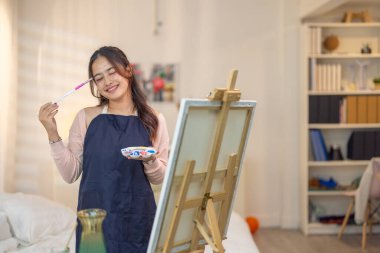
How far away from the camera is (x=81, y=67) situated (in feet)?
16.1

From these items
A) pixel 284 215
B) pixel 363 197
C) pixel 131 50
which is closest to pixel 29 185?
pixel 131 50

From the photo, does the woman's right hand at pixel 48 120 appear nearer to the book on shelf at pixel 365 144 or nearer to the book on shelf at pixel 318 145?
the book on shelf at pixel 318 145

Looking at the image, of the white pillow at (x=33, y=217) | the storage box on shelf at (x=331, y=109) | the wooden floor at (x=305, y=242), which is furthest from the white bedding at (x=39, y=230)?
the storage box on shelf at (x=331, y=109)

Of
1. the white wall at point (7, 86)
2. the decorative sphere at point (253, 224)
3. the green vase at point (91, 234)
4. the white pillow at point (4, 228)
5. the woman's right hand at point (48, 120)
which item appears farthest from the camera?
the decorative sphere at point (253, 224)

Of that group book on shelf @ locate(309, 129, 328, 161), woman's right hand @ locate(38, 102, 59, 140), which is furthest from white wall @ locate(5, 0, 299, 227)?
woman's right hand @ locate(38, 102, 59, 140)

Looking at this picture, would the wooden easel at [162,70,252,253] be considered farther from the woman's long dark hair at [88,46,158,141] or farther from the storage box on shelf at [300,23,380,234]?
the storage box on shelf at [300,23,380,234]

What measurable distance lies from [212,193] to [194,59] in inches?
137

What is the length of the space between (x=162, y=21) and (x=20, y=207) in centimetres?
253

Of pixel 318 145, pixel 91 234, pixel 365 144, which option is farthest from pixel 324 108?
pixel 91 234

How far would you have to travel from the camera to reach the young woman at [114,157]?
1.74 m

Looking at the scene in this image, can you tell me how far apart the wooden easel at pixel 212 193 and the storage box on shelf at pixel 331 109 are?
329cm

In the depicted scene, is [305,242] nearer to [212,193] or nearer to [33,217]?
[33,217]

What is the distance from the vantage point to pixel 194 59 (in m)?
5.09

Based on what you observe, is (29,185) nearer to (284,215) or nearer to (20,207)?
(20,207)
